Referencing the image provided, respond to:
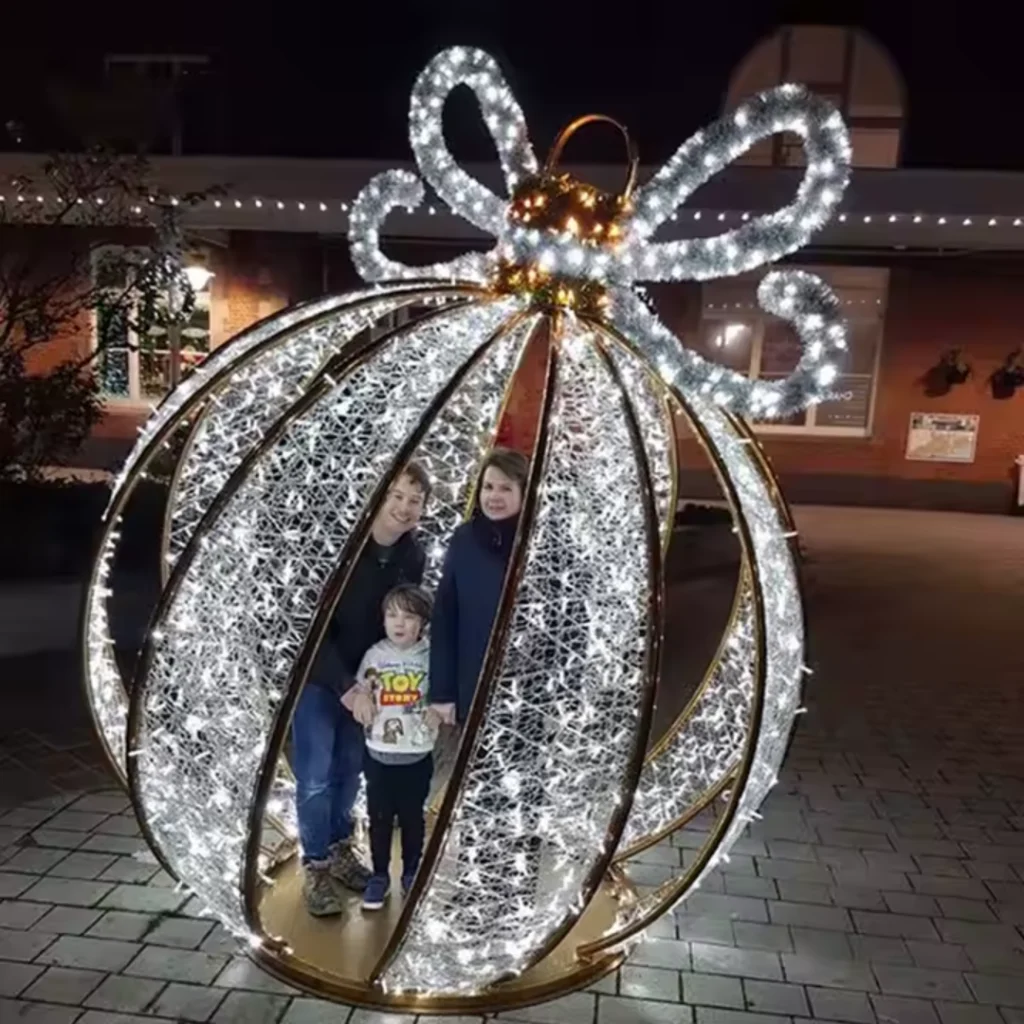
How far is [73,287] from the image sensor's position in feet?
29.7

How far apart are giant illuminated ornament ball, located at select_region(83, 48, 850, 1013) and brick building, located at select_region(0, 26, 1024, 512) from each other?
31.1ft

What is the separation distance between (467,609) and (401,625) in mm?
203

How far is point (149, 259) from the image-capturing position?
8.45m

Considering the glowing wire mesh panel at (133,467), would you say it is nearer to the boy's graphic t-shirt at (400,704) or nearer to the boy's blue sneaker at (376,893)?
the boy's graphic t-shirt at (400,704)

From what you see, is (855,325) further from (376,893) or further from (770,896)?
(376,893)

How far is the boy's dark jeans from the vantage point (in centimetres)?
316

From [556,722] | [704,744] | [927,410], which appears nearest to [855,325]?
[927,410]

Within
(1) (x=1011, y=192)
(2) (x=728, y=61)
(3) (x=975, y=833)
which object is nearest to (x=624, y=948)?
(3) (x=975, y=833)

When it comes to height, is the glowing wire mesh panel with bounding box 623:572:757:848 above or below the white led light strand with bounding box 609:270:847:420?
below

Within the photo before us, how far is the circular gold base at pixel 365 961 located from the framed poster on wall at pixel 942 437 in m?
11.5

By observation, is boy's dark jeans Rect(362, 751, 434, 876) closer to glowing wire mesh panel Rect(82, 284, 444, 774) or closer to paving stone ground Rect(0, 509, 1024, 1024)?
paving stone ground Rect(0, 509, 1024, 1024)

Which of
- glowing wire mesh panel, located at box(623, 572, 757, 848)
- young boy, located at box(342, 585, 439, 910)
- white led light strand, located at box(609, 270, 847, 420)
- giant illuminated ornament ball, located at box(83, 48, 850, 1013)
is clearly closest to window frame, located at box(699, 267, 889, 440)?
glowing wire mesh panel, located at box(623, 572, 757, 848)

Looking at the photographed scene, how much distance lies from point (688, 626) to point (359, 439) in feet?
16.3

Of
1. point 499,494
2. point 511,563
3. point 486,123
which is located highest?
point 486,123
